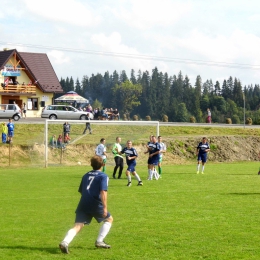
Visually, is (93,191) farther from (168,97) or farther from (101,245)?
(168,97)

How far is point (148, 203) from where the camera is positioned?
18.3m

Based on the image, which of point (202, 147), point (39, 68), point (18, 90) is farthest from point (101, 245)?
point (39, 68)

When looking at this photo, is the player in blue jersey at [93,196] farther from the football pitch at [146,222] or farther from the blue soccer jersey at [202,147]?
the blue soccer jersey at [202,147]

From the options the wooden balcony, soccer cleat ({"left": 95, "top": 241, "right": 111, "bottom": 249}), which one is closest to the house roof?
the wooden balcony

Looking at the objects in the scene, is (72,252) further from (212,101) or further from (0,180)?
(212,101)

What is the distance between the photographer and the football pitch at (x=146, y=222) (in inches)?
430

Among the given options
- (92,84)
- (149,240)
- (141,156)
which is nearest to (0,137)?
(141,156)

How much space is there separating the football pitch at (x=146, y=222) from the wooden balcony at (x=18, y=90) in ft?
162

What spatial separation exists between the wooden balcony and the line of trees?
66.1 metres

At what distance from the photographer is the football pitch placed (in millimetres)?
10923

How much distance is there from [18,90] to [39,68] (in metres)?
5.86

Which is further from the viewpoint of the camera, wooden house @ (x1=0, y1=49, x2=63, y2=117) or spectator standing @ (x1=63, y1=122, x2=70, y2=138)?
wooden house @ (x1=0, y1=49, x2=63, y2=117)

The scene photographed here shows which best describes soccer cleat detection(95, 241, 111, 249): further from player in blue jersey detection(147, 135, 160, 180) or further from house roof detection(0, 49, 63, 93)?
house roof detection(0, 49, 63, 93)

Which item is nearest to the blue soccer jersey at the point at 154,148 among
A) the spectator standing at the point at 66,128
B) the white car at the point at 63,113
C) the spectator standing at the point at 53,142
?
the spectator standing at the point at 53,142
